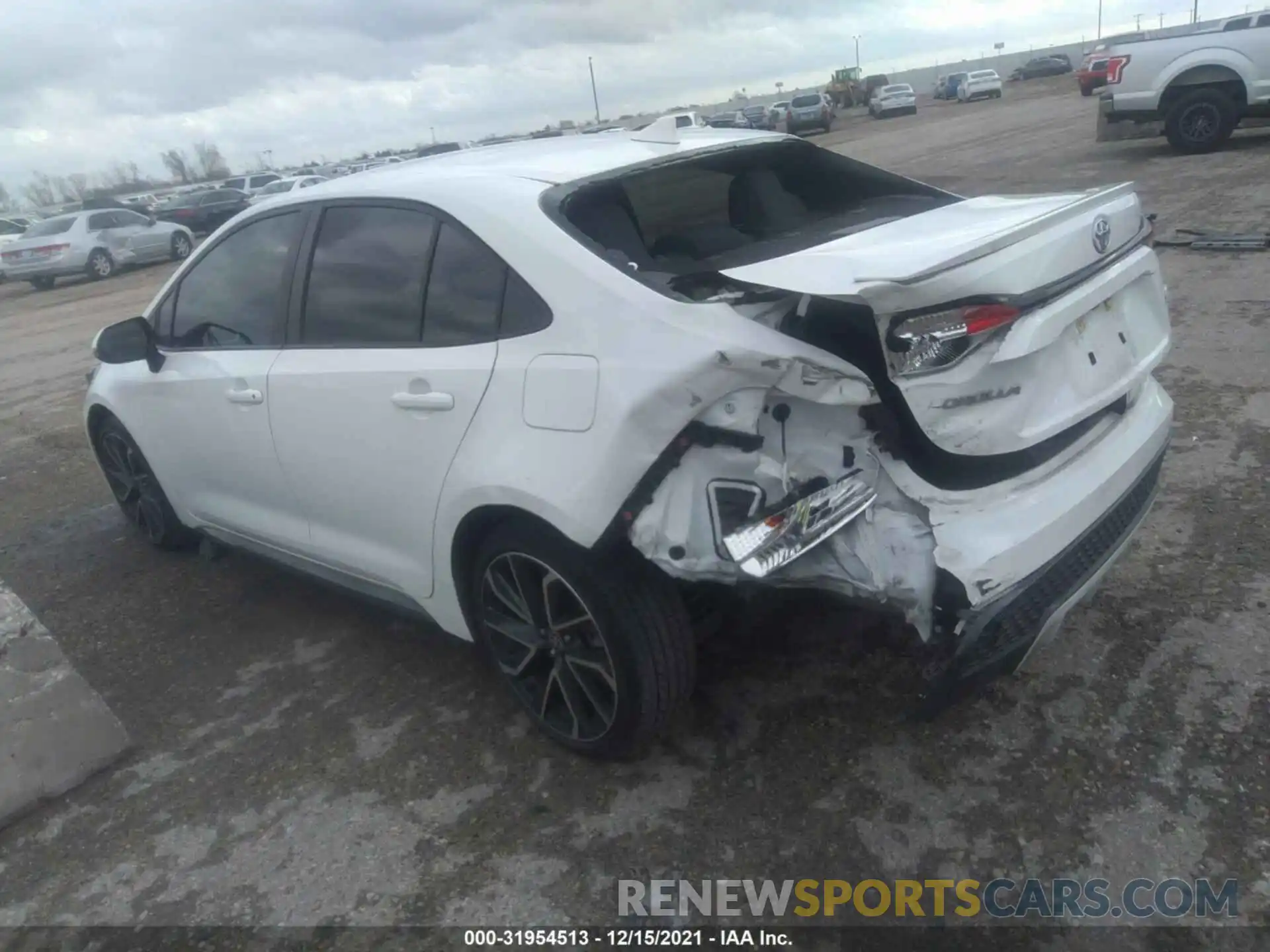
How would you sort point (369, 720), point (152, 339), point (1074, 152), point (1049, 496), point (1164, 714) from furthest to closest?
point (1074, 152) < point (152, 339) < point (369, 720) < point (1164, 714) < point (1049, 496)

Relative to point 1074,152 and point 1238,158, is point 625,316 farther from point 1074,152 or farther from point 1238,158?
point 1074,152

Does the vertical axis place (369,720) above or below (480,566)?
below

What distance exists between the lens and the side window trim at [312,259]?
2986 mm

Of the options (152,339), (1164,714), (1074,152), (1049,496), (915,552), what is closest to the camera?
(915,552)

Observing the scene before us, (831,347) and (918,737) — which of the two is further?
(918,737)

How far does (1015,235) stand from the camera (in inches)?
101

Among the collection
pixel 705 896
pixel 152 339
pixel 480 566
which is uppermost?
pixel 152 339

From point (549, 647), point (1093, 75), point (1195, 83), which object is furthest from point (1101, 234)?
point (1093, 75)

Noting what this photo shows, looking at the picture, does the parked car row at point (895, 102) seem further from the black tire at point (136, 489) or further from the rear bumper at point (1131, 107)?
the black tire at point (136, 489)

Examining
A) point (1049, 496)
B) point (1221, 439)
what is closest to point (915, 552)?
point (1049, 496)

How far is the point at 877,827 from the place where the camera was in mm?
2623

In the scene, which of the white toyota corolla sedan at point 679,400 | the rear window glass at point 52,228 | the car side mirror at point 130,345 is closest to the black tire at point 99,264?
the rear window glass at point 52,228

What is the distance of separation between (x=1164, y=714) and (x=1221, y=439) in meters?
2.19

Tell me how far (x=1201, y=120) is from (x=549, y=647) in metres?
13.7
